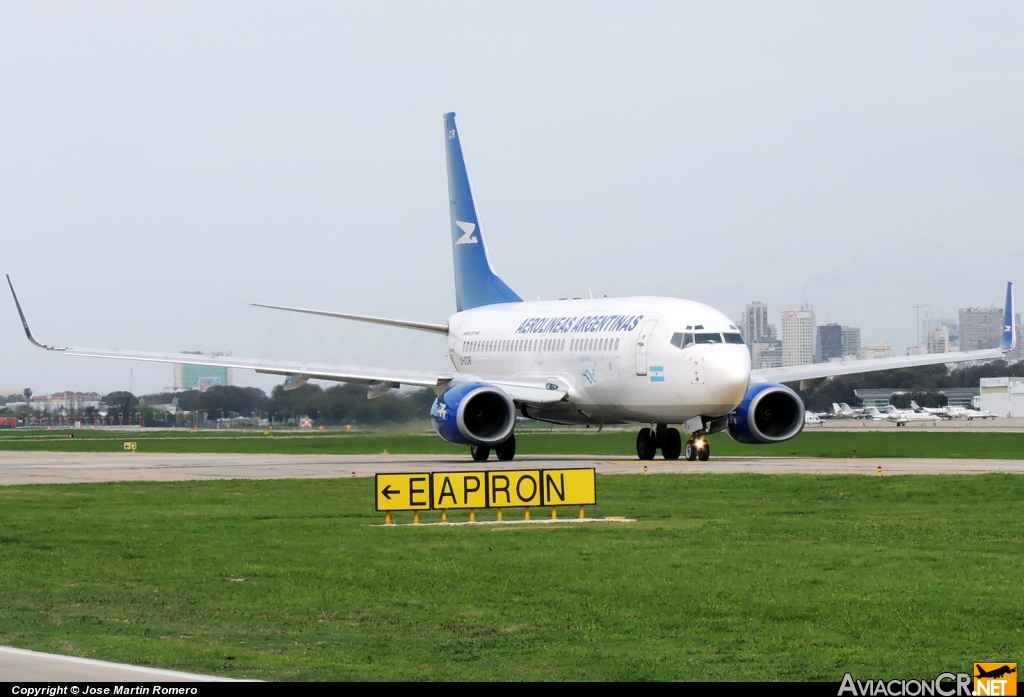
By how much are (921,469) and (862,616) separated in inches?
850

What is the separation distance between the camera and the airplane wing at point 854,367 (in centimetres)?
4441

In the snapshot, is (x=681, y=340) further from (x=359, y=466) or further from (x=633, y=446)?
(x=633, y=446)

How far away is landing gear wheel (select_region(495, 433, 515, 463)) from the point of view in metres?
41.9

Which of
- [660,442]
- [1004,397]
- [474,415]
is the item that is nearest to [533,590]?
[474,415]

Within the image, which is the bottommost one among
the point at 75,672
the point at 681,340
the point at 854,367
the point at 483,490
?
the point at 75,672

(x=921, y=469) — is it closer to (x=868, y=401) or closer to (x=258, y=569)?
(x=258, y=569)

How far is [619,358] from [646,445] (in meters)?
3.76

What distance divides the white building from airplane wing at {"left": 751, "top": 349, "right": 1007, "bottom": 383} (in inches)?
4550

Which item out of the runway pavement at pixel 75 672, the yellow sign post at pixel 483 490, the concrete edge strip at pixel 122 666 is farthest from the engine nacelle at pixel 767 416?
the runway pavement at pixel 75 672

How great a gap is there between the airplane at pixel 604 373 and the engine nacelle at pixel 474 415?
38 millimetres

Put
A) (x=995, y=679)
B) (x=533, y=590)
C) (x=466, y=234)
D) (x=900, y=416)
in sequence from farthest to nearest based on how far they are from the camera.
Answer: (x=900, y=416) < (x=466, y=234) < (x=533, y=590) < (x=995, y=679)

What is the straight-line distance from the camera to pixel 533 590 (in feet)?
49.6

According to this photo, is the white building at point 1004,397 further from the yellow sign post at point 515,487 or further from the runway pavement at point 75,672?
the runway pavement at point 75,672

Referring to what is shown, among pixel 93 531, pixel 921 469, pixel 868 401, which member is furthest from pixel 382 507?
pixel 868 401
